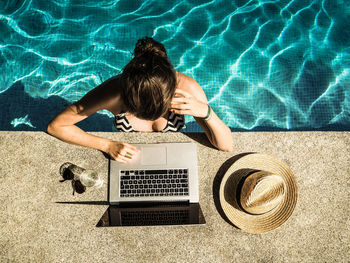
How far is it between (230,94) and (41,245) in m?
2.34

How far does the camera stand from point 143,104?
111 centimetres

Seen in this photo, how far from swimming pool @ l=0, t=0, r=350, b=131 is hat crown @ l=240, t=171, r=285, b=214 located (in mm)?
1691

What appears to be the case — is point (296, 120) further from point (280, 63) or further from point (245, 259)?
point (245, 259)

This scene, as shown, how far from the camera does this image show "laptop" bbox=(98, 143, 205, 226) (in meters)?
1.17

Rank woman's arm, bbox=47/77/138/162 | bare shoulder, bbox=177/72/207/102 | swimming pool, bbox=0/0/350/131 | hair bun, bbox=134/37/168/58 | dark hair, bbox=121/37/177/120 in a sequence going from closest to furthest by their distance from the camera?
dark hair, bbox=121/37/177/120
hair bun, bbox=134/37/168/58
woman's arm, bbox=47/77/138/162
bare shoulder, bbox=177/72/207/102
swimming pool, bbox=0/0/350/131

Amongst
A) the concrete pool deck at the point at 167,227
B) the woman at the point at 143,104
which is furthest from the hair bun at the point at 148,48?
the concrete pool deck at the point at 167,227

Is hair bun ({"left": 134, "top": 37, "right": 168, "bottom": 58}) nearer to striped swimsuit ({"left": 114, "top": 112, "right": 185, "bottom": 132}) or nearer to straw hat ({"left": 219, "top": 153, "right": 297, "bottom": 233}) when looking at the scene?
striped swimsuit ({"left": 114, "top": 112, "right": 185, "bottom": 132})

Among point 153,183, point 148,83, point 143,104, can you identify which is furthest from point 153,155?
point 148,83

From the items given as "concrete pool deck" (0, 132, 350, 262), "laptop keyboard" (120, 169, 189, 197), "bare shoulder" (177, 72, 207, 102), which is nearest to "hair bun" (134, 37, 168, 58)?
"bare shoulder" (177, 72, 207, 102)

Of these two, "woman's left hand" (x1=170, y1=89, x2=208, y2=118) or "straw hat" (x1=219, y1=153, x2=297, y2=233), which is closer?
"straw hat" (x1=219, y1=153, x2=297, y2=233)

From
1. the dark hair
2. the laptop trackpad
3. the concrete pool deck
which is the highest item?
the dark hair

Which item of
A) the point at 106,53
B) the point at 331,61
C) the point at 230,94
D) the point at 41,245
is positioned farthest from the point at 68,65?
the point at 331,61

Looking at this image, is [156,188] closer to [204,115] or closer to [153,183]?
[153,183]

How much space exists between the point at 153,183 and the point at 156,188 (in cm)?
3
